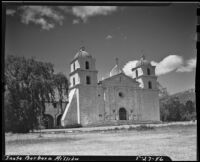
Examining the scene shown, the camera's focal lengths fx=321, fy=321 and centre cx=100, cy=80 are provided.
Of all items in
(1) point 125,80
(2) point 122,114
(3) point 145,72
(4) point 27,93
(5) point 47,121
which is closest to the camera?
(3) point 145,72

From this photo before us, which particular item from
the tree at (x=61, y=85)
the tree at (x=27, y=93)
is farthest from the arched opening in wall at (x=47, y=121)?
the tree at (x=61, y=85)

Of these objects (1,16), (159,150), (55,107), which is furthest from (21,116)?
(1,16)

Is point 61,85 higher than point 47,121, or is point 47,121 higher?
point 61,85

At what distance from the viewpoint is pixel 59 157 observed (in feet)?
20.1

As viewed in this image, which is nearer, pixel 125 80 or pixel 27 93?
pixel 27 93

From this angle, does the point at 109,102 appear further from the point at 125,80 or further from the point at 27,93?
the point at 27,93

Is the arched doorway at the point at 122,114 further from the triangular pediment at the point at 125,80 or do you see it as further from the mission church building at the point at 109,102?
the triangular pediment at the point at 125,80

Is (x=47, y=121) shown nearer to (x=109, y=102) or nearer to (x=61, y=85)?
(x=61, y=85)

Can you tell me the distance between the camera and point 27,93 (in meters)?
13.9

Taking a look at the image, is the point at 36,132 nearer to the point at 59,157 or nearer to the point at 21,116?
the point at 21,116

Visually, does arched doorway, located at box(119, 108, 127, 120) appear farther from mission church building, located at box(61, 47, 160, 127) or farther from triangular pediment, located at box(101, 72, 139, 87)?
triangular pediment, located at box(101, 72, 139, 87)

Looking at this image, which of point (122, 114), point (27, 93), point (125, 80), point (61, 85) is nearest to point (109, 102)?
point (125, 80)

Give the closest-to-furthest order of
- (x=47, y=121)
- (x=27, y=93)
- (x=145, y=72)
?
(x=145, y=72)
(x=27, y=93)
(x=47, y=121)

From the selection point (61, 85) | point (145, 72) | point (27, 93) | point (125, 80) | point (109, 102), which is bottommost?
point (109, 102)
